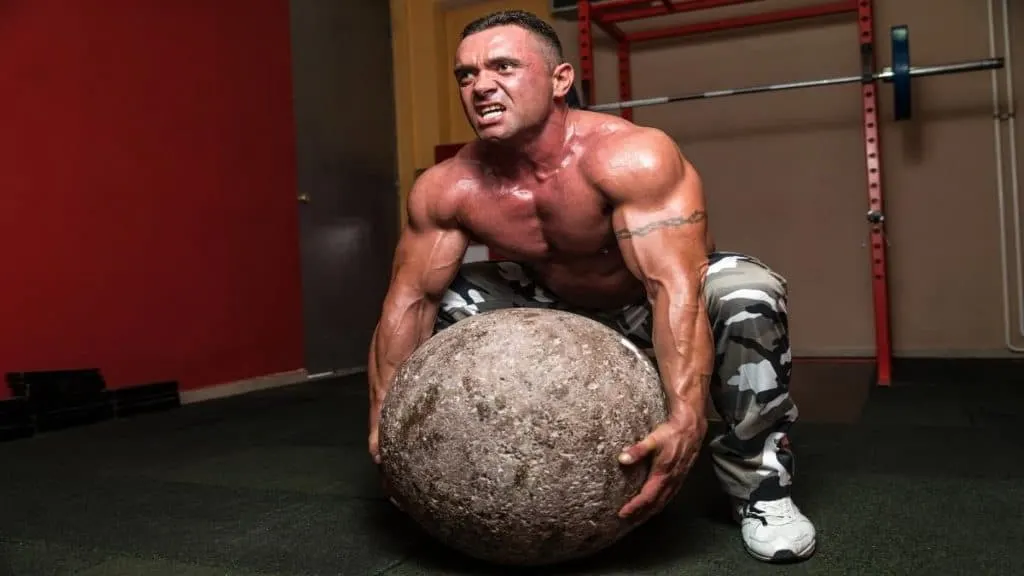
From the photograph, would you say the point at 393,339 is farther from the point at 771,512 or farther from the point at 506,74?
the point at 771,512

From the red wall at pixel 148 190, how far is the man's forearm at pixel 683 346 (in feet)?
8.43

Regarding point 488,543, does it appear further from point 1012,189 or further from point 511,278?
point 1012,189

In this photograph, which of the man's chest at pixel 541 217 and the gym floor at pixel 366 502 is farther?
the man's chest at pixel 541 217

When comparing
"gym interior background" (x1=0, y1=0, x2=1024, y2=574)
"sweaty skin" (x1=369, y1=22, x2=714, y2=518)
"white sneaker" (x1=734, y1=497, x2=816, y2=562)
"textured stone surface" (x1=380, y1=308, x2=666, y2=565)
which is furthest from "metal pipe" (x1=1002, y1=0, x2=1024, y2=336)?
"textured stone surface" (x1=380, y1=308, x2=666, y2=565)

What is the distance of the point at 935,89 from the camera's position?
4004mm

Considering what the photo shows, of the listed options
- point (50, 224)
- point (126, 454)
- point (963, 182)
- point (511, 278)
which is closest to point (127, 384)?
point (50, 224)

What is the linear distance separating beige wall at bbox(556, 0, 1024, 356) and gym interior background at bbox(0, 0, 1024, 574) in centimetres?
1

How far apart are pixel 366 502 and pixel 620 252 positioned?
81 cm

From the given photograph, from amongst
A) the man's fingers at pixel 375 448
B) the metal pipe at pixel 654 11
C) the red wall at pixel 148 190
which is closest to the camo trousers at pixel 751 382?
the man's fingers at pixel 375 448

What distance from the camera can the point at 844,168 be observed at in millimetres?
4188

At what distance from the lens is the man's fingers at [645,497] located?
1.23 m

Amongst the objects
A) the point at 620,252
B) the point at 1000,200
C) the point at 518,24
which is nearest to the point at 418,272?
the point at 620,252

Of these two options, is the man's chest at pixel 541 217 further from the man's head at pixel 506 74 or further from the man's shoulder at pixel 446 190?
the man's head at pixel 506 74

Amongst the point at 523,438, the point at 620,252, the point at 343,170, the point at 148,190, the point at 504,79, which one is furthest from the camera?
the point at 343,170
